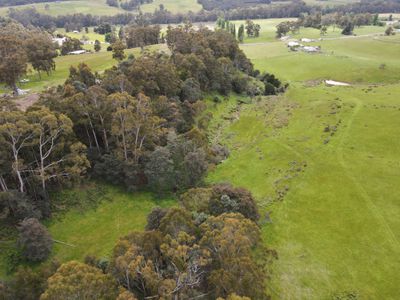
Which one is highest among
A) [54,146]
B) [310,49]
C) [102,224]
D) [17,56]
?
[17,56]

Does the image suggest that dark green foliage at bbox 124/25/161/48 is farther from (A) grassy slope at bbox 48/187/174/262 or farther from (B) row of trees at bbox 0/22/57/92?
(A) grassy slope at bbox 48/187/174/262

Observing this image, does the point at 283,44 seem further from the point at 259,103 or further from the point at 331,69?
the point at 259,103

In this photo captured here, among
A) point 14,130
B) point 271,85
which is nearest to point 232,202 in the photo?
point 14,130

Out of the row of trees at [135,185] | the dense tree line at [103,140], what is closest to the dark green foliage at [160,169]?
the dense tree line at [103,140]

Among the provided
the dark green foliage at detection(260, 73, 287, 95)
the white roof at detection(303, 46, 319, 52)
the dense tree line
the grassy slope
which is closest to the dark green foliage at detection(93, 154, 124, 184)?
the dense tree line

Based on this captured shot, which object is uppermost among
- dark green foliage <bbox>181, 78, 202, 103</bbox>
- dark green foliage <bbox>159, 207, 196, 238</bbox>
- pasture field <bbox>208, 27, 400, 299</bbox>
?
dark green foliage <bbox>181, 78, 202, 103</bbox>

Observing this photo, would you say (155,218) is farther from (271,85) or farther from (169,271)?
(271,85)

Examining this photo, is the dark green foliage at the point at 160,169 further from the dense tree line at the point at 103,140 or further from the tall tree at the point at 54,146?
the tall tree at the point at 54,146
